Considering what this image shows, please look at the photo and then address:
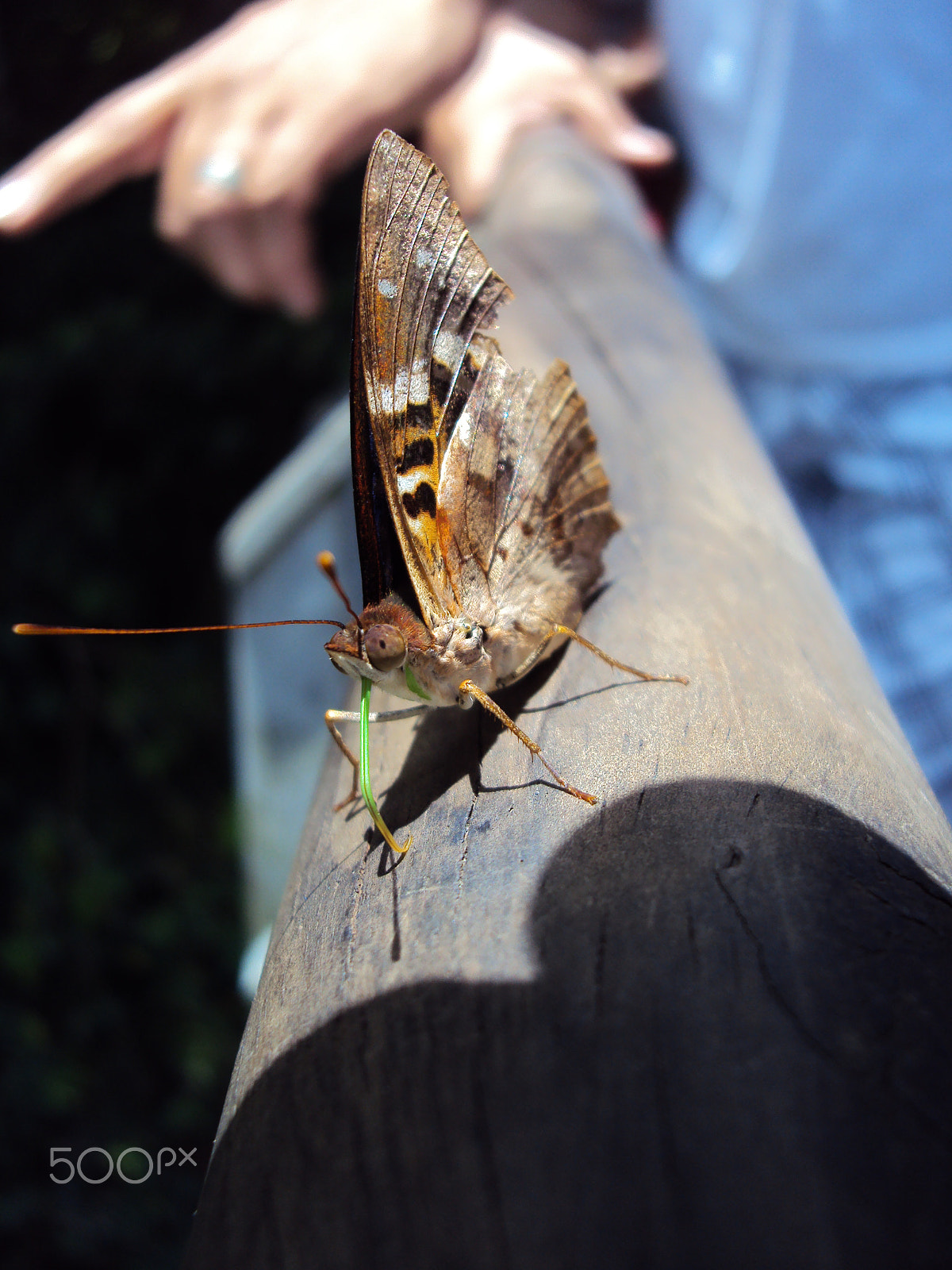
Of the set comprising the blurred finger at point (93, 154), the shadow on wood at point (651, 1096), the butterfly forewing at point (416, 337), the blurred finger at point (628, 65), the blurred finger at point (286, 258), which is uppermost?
the blurred finger at point (628, 65)

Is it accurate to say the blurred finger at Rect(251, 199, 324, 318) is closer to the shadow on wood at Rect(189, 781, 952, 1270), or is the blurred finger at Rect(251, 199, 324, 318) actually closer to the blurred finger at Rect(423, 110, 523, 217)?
the blurred finger at Rect(423, 110, 523, 217)

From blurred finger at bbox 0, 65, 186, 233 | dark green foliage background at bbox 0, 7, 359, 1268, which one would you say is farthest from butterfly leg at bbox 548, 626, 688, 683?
dark green foliage background at bbox 0, 7, 359, 1268

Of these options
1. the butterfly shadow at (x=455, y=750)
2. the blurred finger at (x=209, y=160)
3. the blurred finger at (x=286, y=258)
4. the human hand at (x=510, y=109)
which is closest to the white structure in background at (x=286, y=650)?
the blurred finger at (x=286, y=258)

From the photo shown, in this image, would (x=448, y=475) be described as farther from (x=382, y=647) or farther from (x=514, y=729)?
(x=514, y=729)

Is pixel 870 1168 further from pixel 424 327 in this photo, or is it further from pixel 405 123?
pixel 405 123

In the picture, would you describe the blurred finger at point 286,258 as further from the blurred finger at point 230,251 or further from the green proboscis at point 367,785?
the green proboscis at point 367,785

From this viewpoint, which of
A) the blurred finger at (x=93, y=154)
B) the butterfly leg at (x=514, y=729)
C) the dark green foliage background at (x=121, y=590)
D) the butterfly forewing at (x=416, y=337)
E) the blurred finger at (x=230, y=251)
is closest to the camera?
the butterfly leg at (x=514, y=729)

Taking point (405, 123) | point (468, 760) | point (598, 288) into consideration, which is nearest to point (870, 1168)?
point (468, 760)
